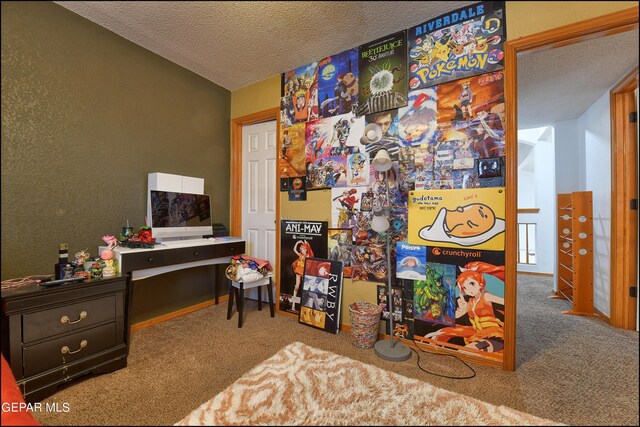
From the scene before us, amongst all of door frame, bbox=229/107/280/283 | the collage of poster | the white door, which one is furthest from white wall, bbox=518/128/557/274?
door frame, bbox=229/107/280/283

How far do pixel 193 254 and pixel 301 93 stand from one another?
1.82 metres

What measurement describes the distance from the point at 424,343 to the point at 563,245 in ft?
4.99

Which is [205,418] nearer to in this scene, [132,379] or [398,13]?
[132,379]

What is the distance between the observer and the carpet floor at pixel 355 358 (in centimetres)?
65

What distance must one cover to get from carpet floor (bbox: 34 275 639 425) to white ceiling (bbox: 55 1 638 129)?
0.85 meters

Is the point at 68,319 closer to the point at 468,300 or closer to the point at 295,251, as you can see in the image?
the point at 295,251

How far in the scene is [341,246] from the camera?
2.28 m

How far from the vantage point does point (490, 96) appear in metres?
1.67

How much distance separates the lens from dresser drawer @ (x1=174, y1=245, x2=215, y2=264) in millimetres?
2162

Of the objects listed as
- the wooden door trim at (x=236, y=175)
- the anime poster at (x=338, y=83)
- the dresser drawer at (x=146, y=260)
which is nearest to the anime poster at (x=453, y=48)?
the anime poster at (x=338, y=83)

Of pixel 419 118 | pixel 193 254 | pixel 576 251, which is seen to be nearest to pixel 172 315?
pixel 193 254

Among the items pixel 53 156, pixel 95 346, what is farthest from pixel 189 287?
pixel 53 156

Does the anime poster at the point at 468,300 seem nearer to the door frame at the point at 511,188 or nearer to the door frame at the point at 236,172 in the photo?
the door frame at the point at 511,188

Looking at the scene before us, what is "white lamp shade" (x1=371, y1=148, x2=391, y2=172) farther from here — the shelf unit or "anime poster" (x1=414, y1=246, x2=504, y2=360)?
the shelf unit
